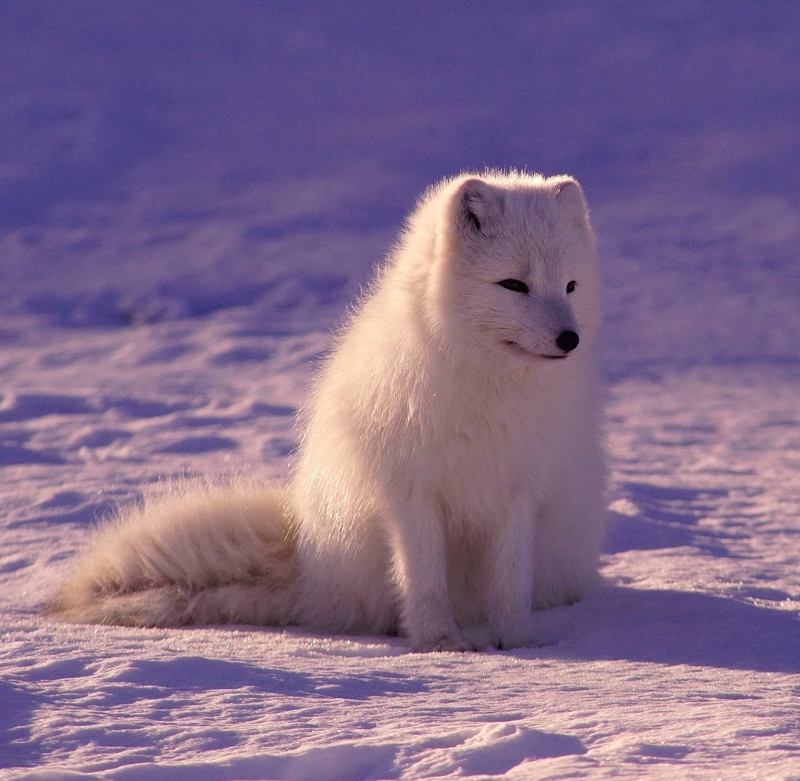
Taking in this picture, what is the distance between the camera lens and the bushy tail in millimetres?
3219

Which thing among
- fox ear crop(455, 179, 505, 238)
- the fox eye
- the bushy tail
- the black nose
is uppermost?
fox ear crop(455, 179, 505, 238)

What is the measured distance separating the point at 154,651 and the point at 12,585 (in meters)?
1.29

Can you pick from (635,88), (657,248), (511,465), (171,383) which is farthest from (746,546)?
(635,88)

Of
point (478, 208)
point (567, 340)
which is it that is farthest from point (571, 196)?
point (567, 340)

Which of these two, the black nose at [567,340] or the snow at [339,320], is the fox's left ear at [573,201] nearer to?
the black nose at [567,340]

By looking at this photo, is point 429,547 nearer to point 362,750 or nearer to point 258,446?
point 362,750

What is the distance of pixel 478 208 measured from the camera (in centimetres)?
294

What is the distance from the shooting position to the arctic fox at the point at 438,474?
114 inches

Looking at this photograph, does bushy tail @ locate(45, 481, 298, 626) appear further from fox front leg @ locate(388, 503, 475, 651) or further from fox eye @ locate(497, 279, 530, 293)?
fox eye @ locate(497, 279, 530, 293)

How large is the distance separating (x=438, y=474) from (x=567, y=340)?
505 mm

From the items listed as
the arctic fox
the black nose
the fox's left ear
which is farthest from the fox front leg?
the fox's left ear

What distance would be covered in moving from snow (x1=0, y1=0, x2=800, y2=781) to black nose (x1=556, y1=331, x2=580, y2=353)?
777 mm

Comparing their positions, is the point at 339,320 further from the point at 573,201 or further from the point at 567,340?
the point at 567,340

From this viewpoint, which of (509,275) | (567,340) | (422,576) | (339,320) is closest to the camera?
(567,340)
